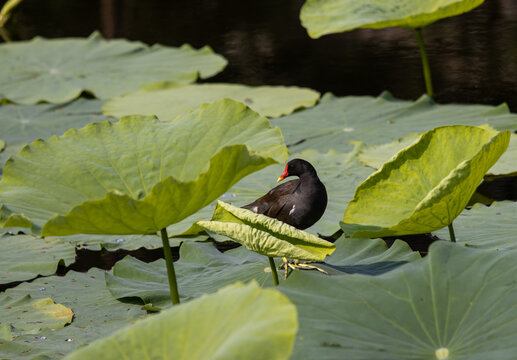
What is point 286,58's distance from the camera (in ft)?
14.6

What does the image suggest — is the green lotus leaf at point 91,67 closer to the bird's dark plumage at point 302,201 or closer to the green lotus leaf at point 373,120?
the green lotus leaf at point 373,120

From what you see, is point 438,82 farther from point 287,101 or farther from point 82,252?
point 82,252

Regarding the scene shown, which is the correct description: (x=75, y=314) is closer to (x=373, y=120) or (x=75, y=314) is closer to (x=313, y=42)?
(x=373, y=120)

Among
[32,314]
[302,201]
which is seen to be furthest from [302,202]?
[32,314]

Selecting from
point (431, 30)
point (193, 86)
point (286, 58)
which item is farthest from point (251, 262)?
point (431, 30)

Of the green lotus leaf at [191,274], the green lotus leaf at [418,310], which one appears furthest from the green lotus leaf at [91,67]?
the green lotus leaf at [418,310]

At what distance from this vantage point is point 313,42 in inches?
186

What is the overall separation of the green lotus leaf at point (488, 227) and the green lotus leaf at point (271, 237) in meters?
0.66

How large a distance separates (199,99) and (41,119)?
79 cm

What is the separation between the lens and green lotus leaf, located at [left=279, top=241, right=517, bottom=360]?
109 cm

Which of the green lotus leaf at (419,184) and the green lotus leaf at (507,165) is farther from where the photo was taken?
the green lotus leaf at (507,165)

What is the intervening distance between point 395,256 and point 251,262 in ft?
1.21

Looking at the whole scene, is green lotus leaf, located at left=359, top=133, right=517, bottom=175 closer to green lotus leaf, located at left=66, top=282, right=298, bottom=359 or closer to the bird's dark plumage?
the bird's dark plumage

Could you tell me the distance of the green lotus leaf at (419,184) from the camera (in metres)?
1.49
